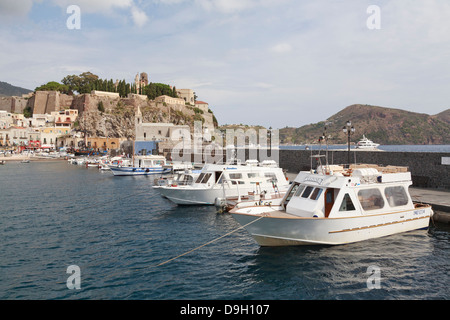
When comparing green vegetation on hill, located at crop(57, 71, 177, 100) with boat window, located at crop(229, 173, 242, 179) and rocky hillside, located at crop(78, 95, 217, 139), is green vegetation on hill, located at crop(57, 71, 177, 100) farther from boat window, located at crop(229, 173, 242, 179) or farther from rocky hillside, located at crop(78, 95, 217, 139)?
boat window, located at crop(229, 173, 242, 179)

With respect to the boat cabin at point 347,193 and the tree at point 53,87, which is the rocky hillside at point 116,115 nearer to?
the tree at point 53,87

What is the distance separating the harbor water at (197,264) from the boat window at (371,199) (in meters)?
1.73

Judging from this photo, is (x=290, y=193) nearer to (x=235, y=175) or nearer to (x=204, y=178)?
(x=235, y=175)

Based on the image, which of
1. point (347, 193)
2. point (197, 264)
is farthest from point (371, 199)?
point (197, 264)

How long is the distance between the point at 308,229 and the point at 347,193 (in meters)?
2.64

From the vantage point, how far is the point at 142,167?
51.2 meters

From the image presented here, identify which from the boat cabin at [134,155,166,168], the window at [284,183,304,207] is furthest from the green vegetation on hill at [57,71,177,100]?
the window at [284,183,304,207]

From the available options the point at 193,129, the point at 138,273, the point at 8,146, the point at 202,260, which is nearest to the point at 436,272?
the point at 202,260

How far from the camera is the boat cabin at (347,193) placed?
1453 centimetres

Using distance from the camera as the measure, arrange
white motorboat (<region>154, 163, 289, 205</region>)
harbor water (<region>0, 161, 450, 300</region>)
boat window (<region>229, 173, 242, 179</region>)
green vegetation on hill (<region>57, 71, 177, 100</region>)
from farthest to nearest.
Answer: green vegetation on hill (<region>57, 71, 177, 100</region>)
boat window (<region>229, 173, 242, 179</region>)
white motorboat (<region>154, 163, 289, 205</region>)
harbor water (<region>0, 161, 450, 300</region>)

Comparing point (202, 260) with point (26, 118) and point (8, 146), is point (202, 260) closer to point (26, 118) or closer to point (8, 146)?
point (8, 146)

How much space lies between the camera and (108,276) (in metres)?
12.1

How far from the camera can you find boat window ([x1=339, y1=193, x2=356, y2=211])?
14470mm
